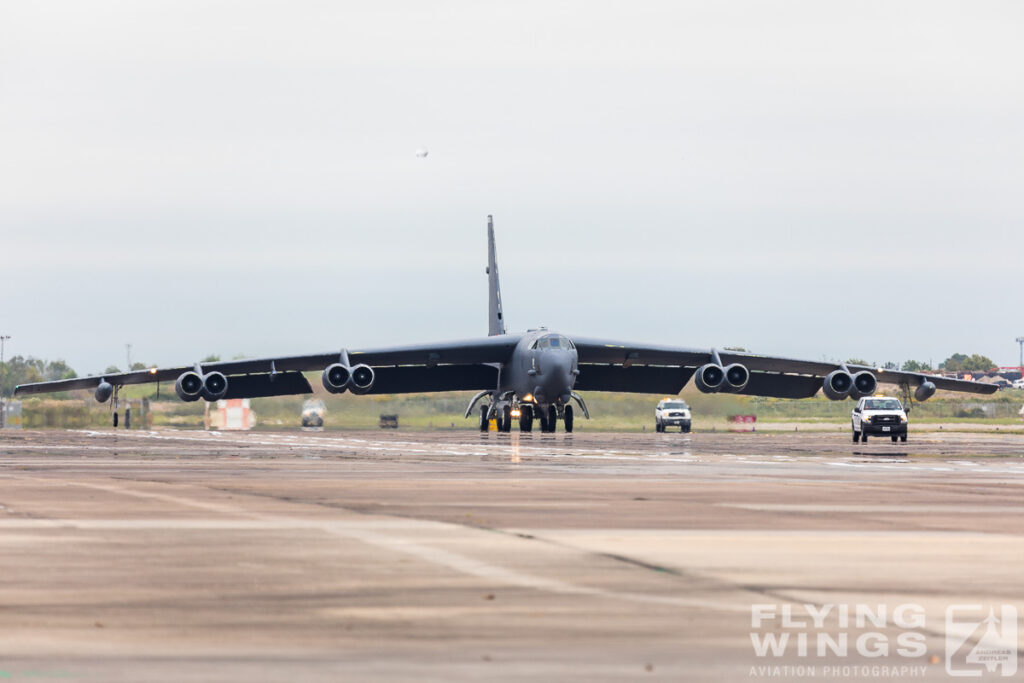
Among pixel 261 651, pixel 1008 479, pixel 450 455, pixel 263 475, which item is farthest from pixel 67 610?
pixel 450 455

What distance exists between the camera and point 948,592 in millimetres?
8516

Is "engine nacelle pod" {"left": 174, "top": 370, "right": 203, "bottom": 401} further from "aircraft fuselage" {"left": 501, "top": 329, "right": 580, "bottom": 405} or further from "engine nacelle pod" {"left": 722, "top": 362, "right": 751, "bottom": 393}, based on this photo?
"engine nacelle pod" {"left": 722, "top": 362, "right": 751, "bottom": 393}

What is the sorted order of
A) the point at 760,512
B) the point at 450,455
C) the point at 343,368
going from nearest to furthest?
the point at 760,512, the point at 450,455, the point at 343,368

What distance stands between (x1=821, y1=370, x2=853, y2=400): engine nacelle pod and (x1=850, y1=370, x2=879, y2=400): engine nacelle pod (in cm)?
24

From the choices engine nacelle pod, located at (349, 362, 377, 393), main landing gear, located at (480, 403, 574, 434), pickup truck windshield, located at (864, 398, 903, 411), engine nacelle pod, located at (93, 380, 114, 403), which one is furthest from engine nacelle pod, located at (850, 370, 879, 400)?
engine nacelle pod, located at (93, 380, 114, 403)

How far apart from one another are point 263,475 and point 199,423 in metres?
51.0

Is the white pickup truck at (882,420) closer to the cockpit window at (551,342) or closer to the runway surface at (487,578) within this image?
the cockpit window at (551,342)

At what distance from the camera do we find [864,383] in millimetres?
57031

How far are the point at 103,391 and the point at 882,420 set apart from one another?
31.6 m

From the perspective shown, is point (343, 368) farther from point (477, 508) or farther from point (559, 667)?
point (559, 667)

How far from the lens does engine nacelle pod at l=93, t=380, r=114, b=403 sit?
191 feet

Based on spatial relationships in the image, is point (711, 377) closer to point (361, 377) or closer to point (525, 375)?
point (525, 375)

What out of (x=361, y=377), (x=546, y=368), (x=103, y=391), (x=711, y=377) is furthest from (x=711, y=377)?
(x=103, y=391)

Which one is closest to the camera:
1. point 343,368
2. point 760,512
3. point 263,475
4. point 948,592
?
point 948,592
